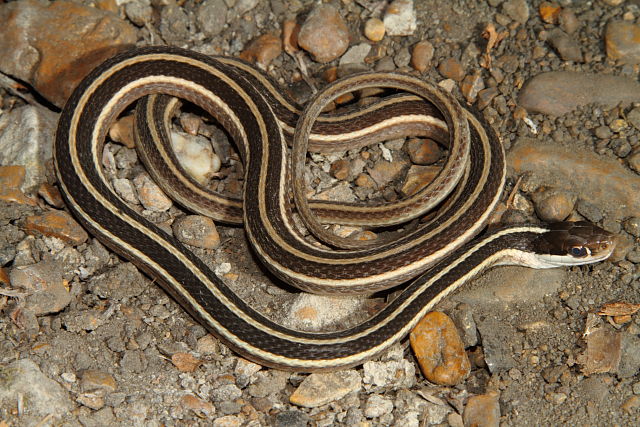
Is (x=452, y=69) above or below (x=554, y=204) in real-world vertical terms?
above

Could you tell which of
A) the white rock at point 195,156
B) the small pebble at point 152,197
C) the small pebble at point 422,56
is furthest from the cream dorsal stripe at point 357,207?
the small pebble at point 422,56

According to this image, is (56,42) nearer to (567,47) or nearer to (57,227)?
(57,227)

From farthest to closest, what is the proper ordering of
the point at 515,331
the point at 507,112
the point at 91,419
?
the point at 507,112 < the point at 515,331 < the point at 91,419

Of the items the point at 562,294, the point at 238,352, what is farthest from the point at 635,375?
the point at 238,352

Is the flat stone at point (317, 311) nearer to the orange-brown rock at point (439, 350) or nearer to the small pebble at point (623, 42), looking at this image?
the orange-brown rock at point (439, 350)

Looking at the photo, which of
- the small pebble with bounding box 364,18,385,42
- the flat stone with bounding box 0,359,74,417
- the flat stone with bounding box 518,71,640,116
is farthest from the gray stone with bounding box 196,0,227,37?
the flat stone with bounding box 0,359,74,417

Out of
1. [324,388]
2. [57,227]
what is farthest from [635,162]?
[57,227]

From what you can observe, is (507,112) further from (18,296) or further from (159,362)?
(18,296)
